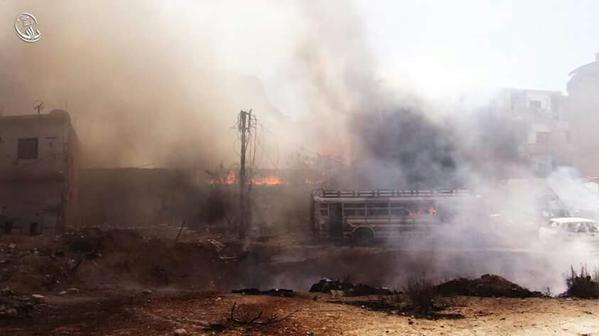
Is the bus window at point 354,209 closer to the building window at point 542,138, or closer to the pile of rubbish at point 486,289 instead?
the pile of rubbish at point 486,289

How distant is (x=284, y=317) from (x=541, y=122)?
4475 centimetres

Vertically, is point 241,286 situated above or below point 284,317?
below

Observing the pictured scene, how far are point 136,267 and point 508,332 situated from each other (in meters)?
12.4

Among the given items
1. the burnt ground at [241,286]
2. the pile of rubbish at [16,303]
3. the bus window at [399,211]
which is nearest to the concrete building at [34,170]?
the burnt ground at [241,286]

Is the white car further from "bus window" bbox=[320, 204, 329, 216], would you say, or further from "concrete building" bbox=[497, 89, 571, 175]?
"concrete building" bbox=[497, 89, 571, 175]

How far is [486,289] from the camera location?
1207 cm

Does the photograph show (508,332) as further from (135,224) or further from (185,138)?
(185,138)

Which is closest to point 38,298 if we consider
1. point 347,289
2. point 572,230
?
point 347,289

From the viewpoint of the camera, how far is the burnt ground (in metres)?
8.30

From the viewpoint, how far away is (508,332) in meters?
8.10

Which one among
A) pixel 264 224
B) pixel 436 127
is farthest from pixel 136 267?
pixel 436 127

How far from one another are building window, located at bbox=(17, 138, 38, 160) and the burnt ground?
7727 mm

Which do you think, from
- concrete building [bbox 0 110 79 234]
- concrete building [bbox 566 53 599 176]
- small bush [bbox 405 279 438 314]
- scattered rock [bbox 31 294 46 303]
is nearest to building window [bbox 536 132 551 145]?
concrete building [bbox 566 53 599 176]

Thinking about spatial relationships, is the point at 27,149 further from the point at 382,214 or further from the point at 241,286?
the point at 382,214
